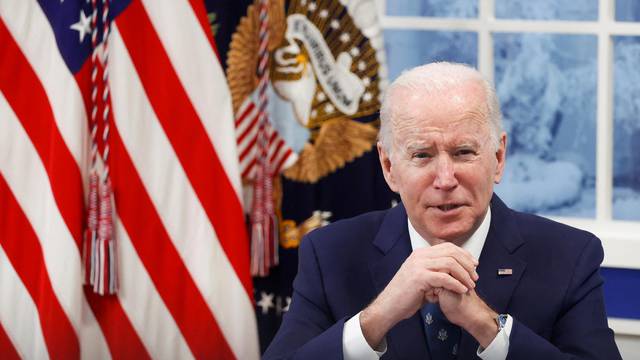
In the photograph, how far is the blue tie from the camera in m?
2.11

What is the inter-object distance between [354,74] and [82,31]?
0.80 metres

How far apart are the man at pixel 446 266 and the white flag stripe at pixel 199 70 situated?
106 cm

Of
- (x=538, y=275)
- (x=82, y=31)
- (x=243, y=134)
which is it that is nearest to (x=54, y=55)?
(x=82, y=31)

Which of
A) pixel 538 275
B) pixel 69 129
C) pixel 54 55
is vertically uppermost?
pixel 54 55

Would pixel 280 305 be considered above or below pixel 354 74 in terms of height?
below

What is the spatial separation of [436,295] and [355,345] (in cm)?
17

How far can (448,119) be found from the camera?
200cm

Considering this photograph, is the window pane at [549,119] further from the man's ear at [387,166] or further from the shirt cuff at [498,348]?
the shirt cuff at [498,348]

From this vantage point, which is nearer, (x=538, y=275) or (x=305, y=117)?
(x=538, y=275)

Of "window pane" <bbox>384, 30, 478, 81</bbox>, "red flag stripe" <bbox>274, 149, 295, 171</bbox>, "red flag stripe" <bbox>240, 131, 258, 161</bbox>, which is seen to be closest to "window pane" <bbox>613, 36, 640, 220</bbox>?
"window pane" <bbox>384, 30, 478, 81</bbox>

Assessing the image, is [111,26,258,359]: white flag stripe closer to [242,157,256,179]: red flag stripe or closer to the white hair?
[242,157,256,179]: red flag stripe

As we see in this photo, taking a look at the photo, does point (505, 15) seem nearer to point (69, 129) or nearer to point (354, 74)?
point (354, 74)

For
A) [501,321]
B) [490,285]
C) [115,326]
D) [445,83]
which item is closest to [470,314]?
A: [501,321]

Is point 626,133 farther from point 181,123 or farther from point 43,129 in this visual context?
point 43,129
